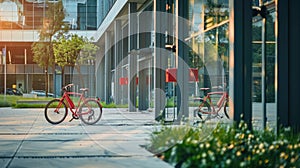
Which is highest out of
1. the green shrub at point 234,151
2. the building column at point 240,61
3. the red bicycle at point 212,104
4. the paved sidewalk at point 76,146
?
Result: the building column at point 240,61

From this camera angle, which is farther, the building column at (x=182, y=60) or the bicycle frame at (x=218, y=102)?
the building column at (x=182, y=60)

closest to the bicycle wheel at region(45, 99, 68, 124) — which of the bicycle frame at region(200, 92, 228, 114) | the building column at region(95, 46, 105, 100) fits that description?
the bicycle frame at region(200, 92, 228, 114)

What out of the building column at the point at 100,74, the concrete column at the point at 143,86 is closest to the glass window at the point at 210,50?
the concrete column at the point at 143,86

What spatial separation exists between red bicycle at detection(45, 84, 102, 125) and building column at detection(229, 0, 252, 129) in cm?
666

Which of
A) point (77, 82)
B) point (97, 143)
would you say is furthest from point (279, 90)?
point (77, 82)

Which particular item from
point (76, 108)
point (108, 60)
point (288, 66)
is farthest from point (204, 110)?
point (108, 60)

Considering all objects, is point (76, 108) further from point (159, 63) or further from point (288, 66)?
point (288, 66)

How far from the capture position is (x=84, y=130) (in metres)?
12.3

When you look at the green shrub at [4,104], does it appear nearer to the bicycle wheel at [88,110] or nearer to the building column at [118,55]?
the building column at [118,55]

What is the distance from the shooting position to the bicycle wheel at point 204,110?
12273mm

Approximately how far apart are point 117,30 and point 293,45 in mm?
19169

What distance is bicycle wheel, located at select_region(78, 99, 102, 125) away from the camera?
13969mm

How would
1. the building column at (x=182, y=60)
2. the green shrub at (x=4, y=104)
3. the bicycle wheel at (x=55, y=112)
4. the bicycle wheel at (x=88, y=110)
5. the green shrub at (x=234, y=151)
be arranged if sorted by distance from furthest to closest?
the green shrub at (x=4, y=104) < the bicycle wheel at (x=55, y=112) < the bicycle wheel at (x=88, y=110) < the building column at (x=182, y=60) < the green shrub at (x=234, y=151)

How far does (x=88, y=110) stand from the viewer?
1408cm
